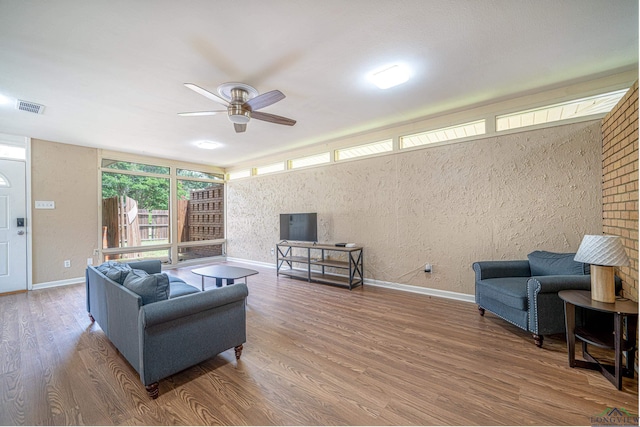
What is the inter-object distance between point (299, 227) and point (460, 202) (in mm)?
2874

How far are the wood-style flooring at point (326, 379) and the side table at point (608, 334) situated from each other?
77 millimetres

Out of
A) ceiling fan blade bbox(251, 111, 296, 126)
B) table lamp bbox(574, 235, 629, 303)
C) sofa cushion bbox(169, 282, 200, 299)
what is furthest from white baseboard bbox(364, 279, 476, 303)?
ceiling fan blade bbox(251, 111, 296, 126)

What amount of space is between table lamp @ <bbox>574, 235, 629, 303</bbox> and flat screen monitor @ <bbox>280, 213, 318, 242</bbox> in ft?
12.0

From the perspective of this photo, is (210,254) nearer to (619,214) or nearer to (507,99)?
(507,99)

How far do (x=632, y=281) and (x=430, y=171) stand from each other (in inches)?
91.8

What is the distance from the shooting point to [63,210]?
473 cm

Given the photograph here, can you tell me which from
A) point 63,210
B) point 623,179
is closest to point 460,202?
point 623,179

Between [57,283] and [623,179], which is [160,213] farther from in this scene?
[623,179]

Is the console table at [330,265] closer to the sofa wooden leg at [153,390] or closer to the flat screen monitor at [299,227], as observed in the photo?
the flat screen monitor at [299,227]

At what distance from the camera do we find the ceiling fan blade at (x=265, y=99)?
2408mm

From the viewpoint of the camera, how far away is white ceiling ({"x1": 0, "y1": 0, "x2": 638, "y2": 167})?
71.3 inches

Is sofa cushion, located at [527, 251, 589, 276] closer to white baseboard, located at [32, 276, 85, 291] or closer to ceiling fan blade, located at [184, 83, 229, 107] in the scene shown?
ceiling fan blade, located at [184, 83, 229, 107]

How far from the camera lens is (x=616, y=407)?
1616mm

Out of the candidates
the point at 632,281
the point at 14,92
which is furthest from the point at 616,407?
the point at 14,92
